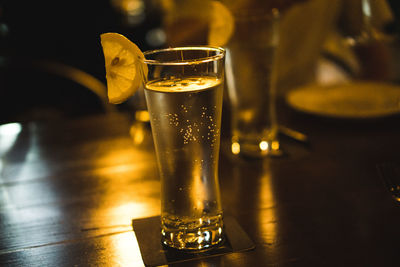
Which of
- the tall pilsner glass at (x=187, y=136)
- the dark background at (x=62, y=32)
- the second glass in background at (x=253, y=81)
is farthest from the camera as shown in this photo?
the dark background at (x=62, y=32)

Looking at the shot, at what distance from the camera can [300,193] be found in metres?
0.76

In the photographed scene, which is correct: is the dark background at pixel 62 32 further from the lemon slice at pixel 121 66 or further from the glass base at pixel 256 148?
the lemon slice at pixel 121 66

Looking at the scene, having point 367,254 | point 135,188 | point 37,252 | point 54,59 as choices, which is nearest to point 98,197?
point 135,188

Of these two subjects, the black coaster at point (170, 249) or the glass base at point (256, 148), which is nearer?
A: the black coaster at point (170, 249)

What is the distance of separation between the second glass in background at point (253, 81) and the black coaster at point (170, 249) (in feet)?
1.09

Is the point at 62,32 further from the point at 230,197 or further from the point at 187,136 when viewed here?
the point at 187,136

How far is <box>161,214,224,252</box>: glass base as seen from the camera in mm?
578

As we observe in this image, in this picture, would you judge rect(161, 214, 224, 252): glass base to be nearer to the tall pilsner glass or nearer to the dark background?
the tall pilsner glass

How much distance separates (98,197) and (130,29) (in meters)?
3.37

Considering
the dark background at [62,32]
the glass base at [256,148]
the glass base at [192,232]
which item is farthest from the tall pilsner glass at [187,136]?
the dark background at [62,32]

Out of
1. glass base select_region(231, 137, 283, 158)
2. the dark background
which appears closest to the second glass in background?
glass base select_region(231, 137, 283, 158)

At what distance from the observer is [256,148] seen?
970mm

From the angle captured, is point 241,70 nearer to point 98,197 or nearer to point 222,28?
point 222,28

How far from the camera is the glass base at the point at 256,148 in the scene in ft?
3.10
